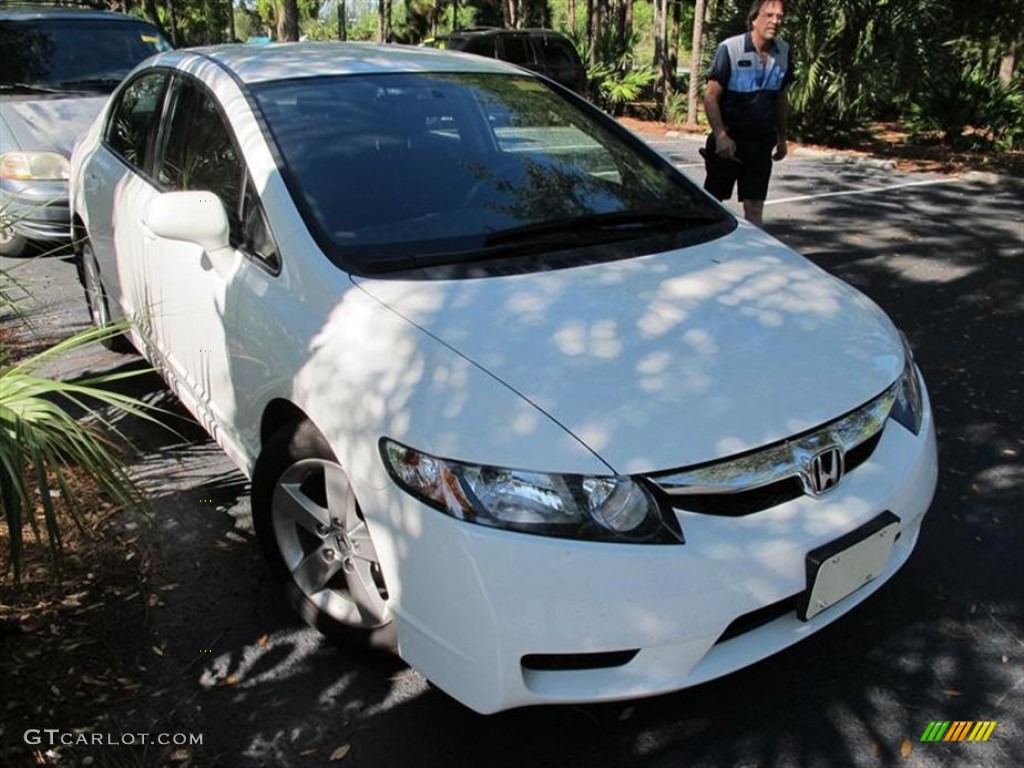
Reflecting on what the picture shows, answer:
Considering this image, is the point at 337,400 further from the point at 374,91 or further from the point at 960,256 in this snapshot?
the point at 960,256

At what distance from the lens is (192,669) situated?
2596 millimetres

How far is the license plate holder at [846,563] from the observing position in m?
2.12

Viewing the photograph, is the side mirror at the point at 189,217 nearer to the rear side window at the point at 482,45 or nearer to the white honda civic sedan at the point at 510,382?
the white honda civic sedan at the point at 510,382

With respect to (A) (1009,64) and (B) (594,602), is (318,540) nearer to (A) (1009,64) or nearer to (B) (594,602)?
(B) (594,602)

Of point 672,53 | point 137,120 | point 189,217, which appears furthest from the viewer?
point 672,53

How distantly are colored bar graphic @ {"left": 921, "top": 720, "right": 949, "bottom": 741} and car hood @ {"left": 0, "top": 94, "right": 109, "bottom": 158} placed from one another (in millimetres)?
6288

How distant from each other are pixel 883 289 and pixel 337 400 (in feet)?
15.8

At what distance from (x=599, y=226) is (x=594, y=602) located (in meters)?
1.47

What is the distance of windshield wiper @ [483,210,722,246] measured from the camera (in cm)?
286

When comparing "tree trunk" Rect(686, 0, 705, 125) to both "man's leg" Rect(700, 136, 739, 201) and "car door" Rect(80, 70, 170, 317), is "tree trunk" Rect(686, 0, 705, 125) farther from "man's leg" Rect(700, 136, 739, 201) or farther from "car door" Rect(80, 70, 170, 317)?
"car door" Rect(80, 70, 170, 317)

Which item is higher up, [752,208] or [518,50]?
[518,50]

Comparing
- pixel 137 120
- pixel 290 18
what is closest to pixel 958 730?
pixel 137 120

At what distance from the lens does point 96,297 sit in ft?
15.4

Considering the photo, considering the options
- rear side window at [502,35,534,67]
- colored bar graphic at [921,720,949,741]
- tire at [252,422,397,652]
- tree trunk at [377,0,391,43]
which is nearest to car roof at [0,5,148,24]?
tire at [252,422,397,652]
